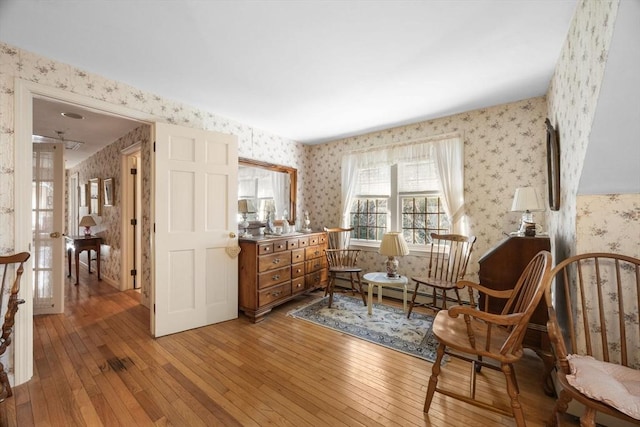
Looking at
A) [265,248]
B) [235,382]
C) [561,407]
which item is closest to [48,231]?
[265,248]

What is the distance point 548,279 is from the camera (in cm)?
138

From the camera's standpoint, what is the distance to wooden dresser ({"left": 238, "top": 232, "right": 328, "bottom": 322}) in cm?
296

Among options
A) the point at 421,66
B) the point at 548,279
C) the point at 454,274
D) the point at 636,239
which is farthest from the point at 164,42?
the point at 454,274

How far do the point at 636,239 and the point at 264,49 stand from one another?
274 cm

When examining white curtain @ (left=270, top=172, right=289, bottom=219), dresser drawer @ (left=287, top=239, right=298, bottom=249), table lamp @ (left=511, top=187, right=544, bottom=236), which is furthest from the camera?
white curtain @ (left=270, top=172, right=289, bottom=219)

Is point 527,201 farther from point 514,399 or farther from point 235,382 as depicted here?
point 235,382

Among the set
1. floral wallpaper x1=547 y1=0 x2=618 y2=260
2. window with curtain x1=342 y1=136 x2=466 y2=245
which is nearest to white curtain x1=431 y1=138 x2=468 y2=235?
window with curtain x1=342 y1=136 x2=466 y2=245

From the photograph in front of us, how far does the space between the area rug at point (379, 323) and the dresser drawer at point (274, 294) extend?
25 centimetres

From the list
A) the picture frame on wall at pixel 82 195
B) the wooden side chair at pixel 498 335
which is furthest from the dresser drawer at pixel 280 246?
the picture frame on wall at pixel 82 195

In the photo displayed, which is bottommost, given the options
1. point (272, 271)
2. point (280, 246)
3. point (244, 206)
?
point (272, 271)

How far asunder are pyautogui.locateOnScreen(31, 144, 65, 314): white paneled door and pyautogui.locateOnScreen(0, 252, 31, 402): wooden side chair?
1.62 m

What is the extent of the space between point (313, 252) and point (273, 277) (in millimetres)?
846

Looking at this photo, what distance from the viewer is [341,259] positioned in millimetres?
3844

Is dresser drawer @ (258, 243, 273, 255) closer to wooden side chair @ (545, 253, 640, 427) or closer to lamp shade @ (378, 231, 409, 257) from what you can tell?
lamp shade @ (378, 231, 409, 257)
